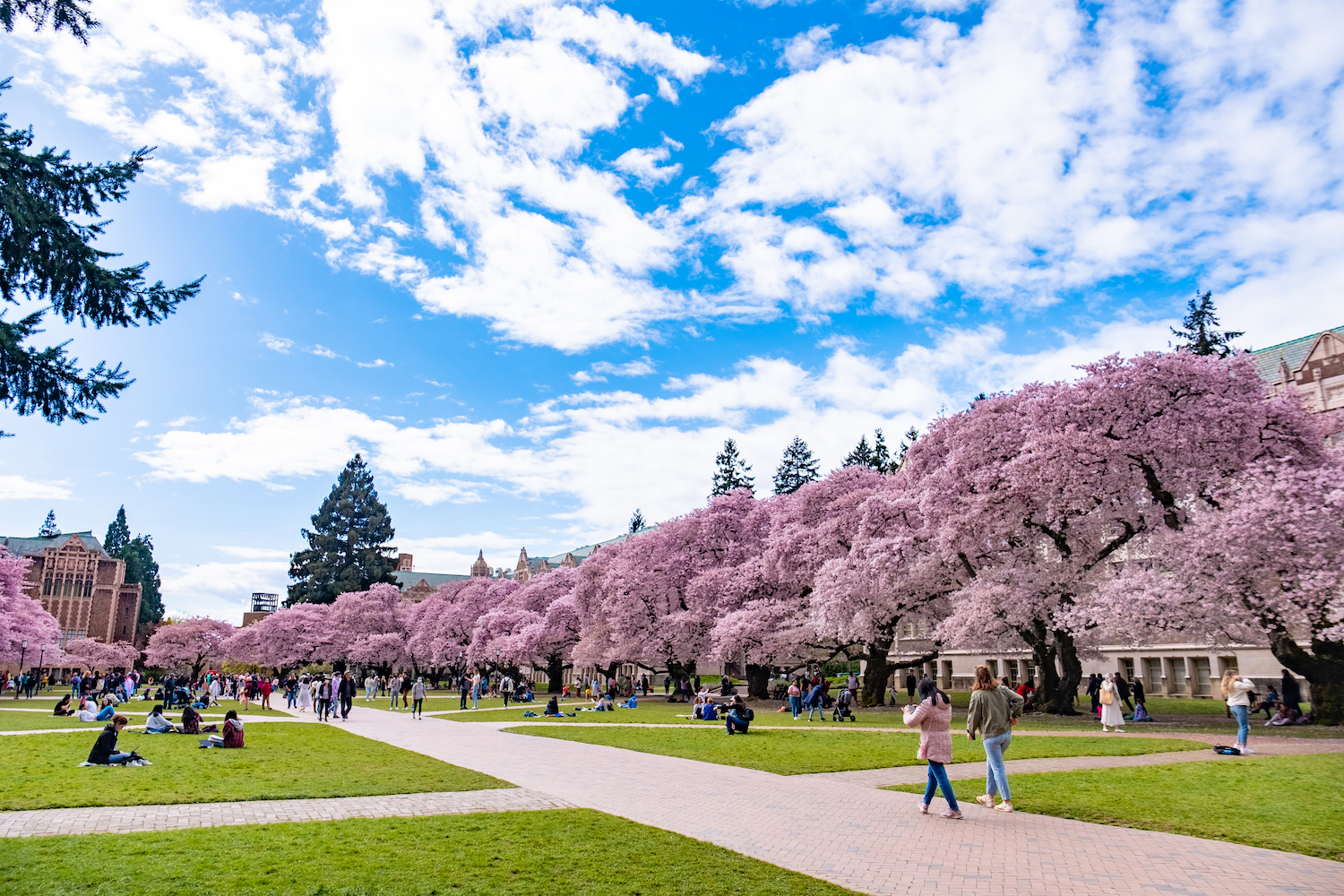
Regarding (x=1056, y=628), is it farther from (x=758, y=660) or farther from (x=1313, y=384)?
(x=1313, y=384)

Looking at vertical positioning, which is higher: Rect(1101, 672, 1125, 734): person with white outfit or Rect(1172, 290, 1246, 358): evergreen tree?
Rect(1172, 290, 1246, 358): evergreen tree

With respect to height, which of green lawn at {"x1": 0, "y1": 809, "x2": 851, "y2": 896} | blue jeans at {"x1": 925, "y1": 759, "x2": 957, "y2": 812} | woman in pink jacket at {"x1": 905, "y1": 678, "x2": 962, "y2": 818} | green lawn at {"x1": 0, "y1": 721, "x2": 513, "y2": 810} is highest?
woman in pink jacket at {"x1": 905, "y1": 678, "x2": 962, "y2": 818}

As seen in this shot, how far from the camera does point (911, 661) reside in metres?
38.5

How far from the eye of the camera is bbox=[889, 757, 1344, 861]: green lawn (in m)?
9.85

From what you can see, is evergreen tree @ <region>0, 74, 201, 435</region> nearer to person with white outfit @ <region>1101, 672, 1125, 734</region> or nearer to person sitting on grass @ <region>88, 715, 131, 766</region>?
person sitting on grass @ <region>88, 715, 131, 766</region>

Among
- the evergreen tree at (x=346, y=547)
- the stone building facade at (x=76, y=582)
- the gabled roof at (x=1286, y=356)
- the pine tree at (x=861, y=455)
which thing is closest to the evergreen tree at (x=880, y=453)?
the pine tree at (x=861, y=455)

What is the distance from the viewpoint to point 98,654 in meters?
100

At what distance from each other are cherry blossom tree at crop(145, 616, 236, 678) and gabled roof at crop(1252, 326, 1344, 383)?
109117 mm

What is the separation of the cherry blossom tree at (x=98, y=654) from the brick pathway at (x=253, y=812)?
Result: 4164 inches

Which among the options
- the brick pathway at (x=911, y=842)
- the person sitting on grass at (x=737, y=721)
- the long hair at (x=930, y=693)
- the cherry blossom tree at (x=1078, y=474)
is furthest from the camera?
the cherry blossom tree at (x=1078, y=474)

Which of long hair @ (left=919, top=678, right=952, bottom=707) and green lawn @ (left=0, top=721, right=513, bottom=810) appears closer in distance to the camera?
long hair @ (left=919, top=678, right=952, bottom=707)

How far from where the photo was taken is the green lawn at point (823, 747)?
17.2m

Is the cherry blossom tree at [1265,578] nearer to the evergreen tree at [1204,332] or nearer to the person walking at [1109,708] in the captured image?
the person walking at [1109,708]

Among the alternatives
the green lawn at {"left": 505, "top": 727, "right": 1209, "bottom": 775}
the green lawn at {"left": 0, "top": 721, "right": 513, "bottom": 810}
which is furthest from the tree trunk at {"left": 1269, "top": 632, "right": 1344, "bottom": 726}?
the green lawn at {"left": 0, "top": 721, "right": 513, "bottom": 810}
